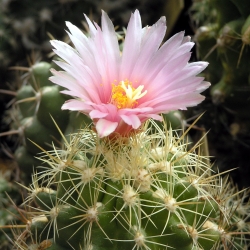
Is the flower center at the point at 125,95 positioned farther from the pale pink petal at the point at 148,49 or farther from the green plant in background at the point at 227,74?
the green plant in background at the point at 227,74

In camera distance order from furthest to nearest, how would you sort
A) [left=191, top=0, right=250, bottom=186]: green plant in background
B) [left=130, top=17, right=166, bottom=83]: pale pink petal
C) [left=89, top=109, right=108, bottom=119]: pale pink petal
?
[left=191, top=0, right=250, bottom=186]: green plant in background → [left=130, top=17, right=166, bottom=83]: pale pink petal → [left=89, top=109, right=108, bottom=119]: pale pink petal

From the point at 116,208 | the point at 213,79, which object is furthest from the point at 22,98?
the point at 116,208

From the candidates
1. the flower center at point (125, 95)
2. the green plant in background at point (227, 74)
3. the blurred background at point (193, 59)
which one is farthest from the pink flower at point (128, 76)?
the green plant in background at point (227, 74)

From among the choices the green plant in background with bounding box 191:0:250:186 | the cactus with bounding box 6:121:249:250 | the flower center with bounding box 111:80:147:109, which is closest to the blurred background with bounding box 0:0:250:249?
the green plant in background with bounding box 191:0:250:186

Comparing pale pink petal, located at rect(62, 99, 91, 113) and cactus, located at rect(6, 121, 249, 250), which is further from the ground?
pale pink petal, located at rect(62, 99, 91, 113)

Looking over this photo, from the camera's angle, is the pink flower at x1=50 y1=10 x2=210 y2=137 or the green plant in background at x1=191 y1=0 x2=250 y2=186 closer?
the pink flower at x1=50 y1=10 x2=210 y2=137

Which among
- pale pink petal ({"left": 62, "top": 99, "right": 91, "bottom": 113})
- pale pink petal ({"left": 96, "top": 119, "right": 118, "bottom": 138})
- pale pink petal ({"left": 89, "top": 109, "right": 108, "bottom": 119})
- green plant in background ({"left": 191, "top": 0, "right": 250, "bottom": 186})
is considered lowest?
green plant in background ({"left": 191, "top": 0, "right": 250, "bottom": 186})

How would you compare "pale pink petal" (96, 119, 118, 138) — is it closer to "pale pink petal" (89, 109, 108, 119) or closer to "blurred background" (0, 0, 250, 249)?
"pale pink petal" (89, 109, 108, 119)

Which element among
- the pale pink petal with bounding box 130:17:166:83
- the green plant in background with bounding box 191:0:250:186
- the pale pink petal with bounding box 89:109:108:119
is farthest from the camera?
the green plant in background with bounding box 191:0:250:186

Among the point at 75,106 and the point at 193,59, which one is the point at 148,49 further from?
the point at 193,59
